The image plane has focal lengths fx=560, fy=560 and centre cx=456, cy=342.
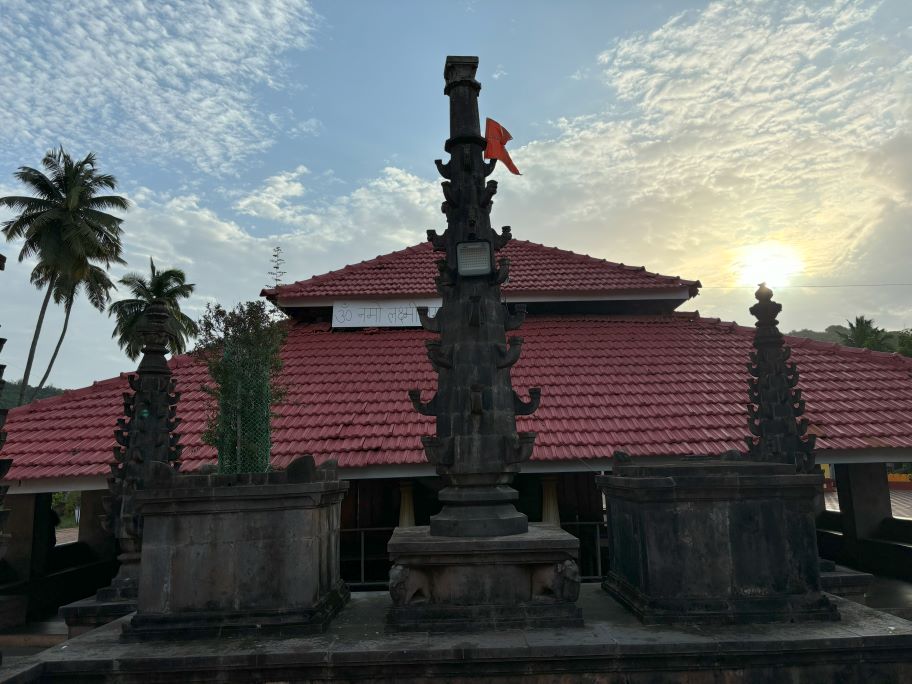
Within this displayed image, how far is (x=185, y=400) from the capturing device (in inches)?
434

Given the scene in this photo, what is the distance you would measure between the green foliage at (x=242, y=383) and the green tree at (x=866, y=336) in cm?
4912

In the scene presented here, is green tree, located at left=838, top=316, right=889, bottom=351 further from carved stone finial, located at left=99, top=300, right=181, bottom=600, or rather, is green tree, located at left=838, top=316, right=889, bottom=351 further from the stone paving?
carved stone finial, located at left=99, top=300, right=181, bottom=600

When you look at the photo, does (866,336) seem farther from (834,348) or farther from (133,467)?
(133,467)

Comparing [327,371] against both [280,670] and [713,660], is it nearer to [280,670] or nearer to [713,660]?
[280,670]

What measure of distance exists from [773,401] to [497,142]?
5226mm

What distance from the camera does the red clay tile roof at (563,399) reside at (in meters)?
9.47

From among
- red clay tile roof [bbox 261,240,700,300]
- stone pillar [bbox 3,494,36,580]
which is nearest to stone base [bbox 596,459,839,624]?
red clay tile roof [bbox 261,240,700,300]

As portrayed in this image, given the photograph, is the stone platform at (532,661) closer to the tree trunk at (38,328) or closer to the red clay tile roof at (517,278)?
the red clay tile roof at (517,278)

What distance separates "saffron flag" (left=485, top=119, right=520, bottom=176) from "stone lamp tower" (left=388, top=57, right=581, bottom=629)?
0.12 m

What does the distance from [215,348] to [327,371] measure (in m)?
5.33

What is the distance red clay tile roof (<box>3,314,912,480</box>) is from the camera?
9.47 meters

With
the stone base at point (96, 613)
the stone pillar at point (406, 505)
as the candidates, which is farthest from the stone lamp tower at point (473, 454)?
the stone pillar at point (406, 505)

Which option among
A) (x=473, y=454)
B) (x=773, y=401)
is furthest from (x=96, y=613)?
(x=773, y=401)

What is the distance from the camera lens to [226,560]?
17.4 ft
